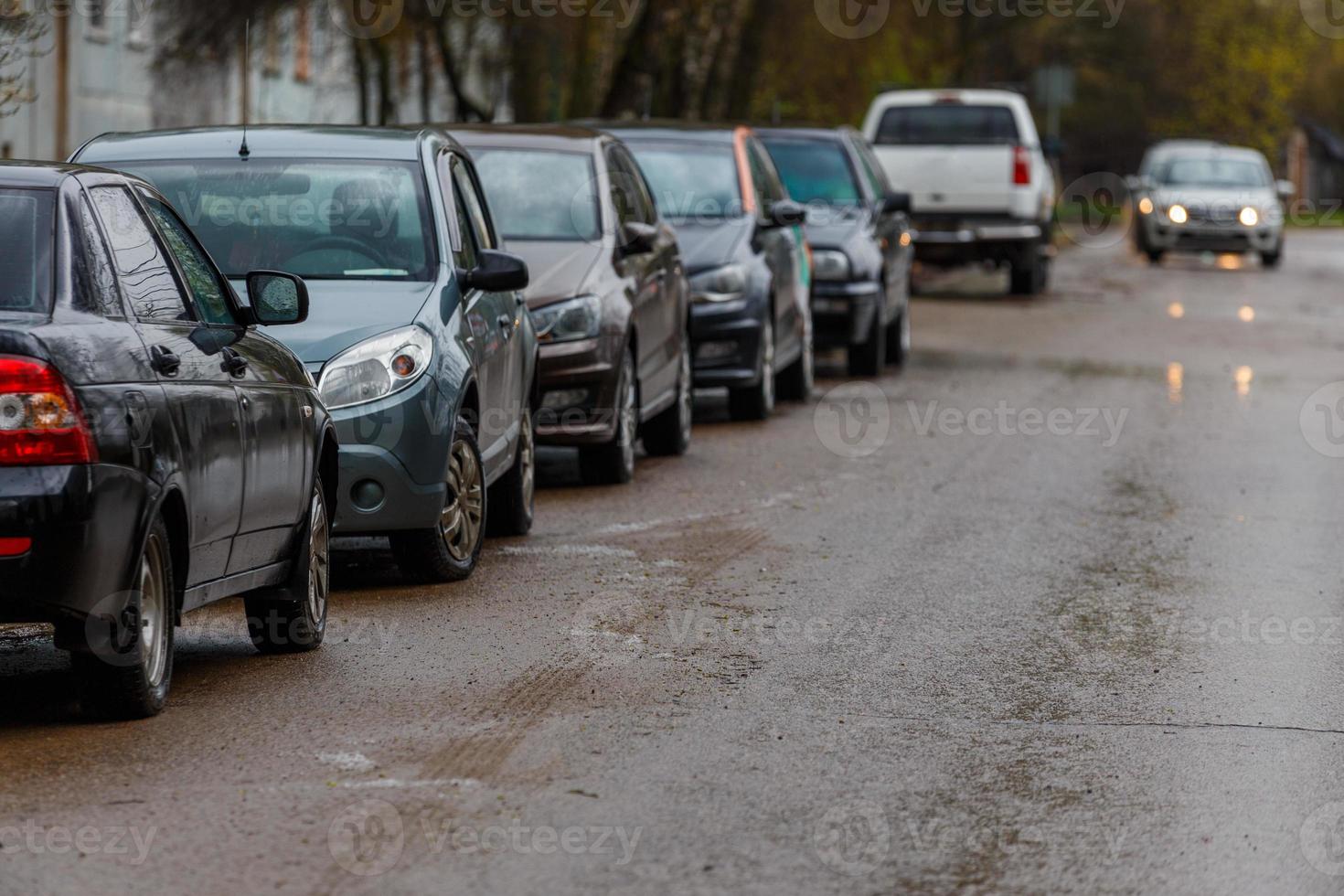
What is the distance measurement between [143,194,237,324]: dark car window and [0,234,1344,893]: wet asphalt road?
109cm

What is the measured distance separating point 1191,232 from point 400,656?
35561 mm

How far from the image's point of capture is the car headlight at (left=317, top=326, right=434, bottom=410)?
29.9 feet

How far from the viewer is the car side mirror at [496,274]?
32.8 ft

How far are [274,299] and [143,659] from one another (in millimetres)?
1565

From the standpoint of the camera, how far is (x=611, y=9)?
3350 cm

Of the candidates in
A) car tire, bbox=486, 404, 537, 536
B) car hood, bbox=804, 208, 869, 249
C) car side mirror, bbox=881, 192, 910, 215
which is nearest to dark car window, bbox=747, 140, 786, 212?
car hood, bbox=804, 208, 869, 249

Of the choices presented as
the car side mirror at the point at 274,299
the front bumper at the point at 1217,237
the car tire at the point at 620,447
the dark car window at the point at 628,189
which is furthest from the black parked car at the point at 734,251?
the front bumper at the point at 1217,237

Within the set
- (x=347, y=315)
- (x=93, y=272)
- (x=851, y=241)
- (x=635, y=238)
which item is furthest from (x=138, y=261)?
(x=851, y=241)

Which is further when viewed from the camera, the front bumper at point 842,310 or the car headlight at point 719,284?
the front bumper at point 842,310

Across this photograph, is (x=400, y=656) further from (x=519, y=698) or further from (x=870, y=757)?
(x=870, y=757)

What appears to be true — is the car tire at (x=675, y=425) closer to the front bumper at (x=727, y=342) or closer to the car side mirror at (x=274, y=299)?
the front bumper at (x=727, y=342)

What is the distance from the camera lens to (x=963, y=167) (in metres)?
30.5

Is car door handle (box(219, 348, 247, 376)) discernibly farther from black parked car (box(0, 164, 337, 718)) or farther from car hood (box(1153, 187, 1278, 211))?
car hood (box(1153, 187, 1278, 211))

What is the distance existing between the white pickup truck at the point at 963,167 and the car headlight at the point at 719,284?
47.6ft
